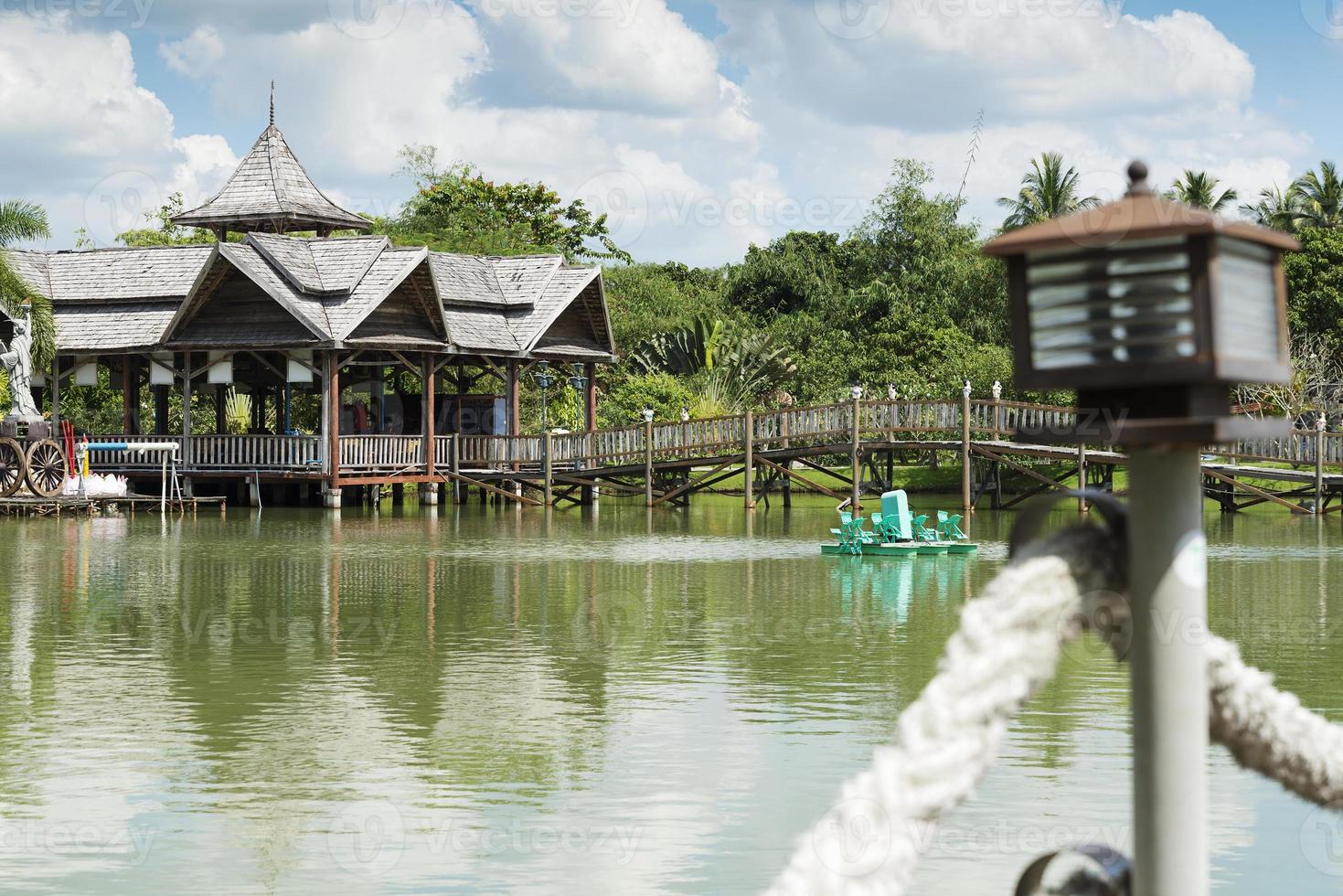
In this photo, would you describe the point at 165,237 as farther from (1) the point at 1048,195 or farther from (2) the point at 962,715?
(2) the point at 962,715

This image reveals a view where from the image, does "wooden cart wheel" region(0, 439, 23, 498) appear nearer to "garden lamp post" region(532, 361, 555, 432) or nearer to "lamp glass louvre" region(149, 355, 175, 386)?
"lamp glass louvre" region(149, 355, 175, 386)

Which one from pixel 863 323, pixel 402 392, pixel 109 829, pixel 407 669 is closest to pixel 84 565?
pixel 407 669

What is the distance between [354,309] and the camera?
3275cm

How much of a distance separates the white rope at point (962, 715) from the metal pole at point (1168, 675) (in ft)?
0.24

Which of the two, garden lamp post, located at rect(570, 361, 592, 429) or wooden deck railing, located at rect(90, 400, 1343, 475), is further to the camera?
garden lamp post, located at rect(570, 361, 592, 429)

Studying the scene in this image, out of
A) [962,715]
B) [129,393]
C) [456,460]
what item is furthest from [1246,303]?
[129,393]

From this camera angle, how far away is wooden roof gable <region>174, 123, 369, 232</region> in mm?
37906

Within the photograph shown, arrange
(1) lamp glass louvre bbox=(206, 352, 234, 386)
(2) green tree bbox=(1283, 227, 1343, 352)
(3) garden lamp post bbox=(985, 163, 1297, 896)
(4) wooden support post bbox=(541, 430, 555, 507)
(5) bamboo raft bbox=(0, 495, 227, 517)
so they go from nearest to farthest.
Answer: (3) garden lamp post bbox=(985, 163, 1297, 896), (5) bamboo raft bbox=(0, 495, 227, 517), (1) lamp glass louvre bbox=(206, 352, 234, 386), (4) wooden support post bbox=(541, 430, 555, 507), (2) green tree bbox=(1283, 227, 1343, 352)

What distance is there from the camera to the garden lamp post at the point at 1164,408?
2.66 meters

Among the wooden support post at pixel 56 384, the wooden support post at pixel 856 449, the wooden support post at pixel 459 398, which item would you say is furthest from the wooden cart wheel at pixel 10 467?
the wooden support post at pixel 856 449

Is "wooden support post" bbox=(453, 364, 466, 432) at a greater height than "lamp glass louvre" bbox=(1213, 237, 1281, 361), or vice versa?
"wooden support post" bbox=(453, 364, 466, 432)

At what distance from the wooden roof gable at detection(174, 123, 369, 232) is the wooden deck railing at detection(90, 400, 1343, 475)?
21.0 feet

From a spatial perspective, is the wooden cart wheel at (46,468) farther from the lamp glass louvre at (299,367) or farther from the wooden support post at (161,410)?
the wooden support post at (161,410)

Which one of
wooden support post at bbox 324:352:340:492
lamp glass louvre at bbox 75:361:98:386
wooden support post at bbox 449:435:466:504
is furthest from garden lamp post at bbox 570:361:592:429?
lamp glass louvre at bbox 75:361:98:386
